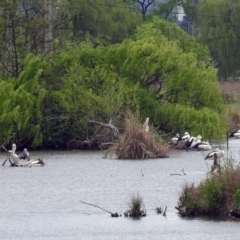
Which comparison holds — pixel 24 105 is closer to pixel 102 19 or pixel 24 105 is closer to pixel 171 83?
pixel 171 83

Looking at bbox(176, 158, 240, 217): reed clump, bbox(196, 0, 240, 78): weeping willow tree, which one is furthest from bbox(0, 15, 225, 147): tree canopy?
bbox(196, 0, 240, 78): weeping willow tree

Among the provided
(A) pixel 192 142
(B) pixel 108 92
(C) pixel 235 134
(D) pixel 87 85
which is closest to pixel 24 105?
(D) pixel 87 85

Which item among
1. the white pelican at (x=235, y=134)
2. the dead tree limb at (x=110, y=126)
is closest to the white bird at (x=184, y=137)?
the dead tree limb at (x=110, y=126)

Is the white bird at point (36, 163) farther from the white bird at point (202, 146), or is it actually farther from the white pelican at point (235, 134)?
the white pelican at point (235, 134)

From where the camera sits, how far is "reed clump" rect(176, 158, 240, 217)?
19453mm

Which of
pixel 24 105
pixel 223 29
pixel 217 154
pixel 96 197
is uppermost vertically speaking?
pixel 223 29

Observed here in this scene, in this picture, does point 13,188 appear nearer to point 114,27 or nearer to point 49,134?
point 49,134

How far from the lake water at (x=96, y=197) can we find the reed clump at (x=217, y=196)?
0.94 feet

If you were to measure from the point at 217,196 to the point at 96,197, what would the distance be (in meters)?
5.44

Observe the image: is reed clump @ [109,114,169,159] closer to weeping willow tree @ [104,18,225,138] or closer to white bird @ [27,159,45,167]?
white bird @ [27,159,45,167]

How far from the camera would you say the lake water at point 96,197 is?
18781 millimetres

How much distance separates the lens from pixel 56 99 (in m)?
40.5

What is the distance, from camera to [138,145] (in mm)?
34625

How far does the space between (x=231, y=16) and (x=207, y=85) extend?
2791cm
